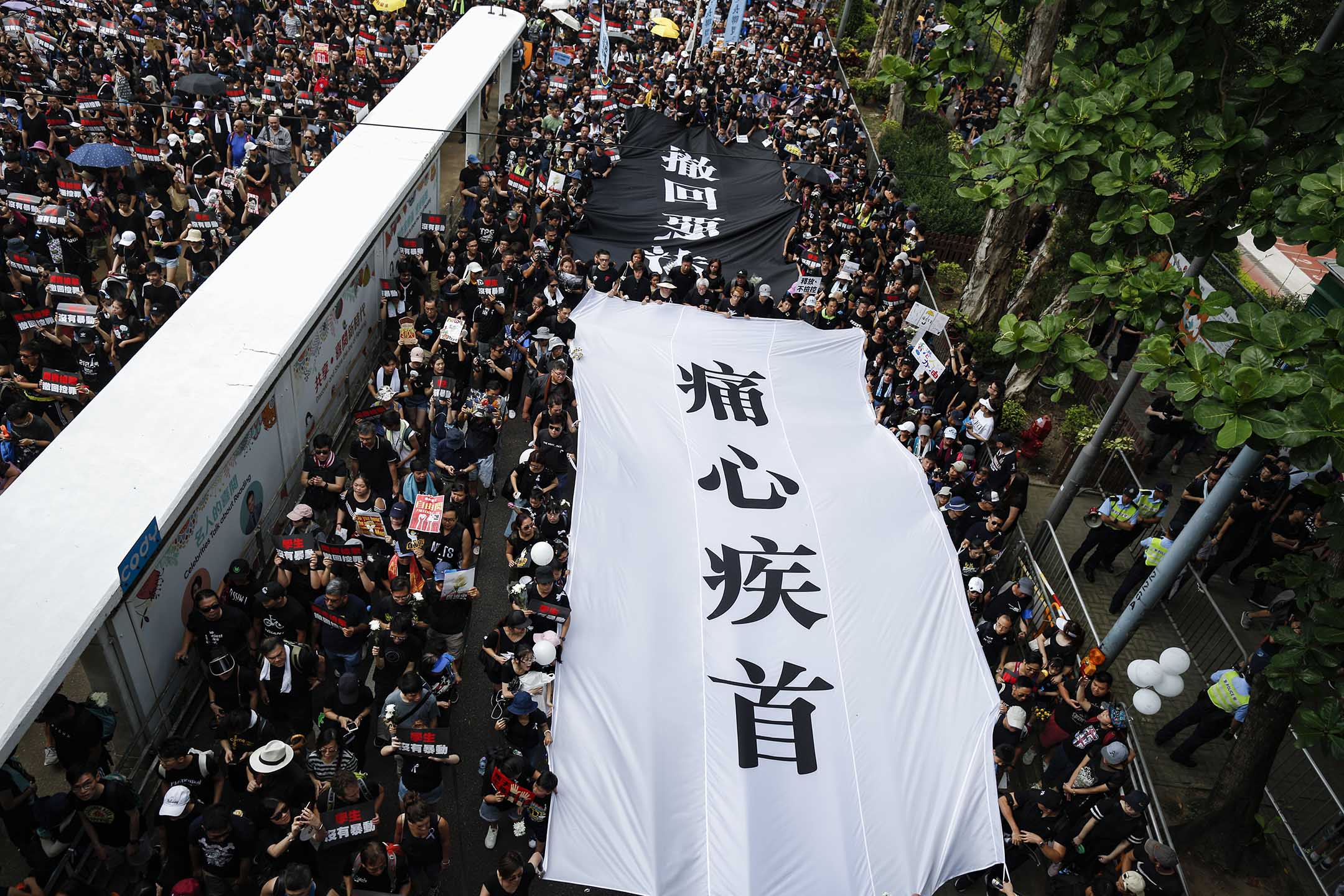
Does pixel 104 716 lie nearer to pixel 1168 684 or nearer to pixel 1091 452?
pixel 1168 684

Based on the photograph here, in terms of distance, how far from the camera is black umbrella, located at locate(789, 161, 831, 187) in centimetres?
1791

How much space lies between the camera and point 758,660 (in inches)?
319

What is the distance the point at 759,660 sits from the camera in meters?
8.11

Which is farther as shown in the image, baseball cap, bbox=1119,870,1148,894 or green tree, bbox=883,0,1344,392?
green tree, bbox=883,0,1344,392

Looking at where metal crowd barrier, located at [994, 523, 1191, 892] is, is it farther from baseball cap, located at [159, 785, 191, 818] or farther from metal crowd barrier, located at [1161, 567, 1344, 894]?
baseball cap, located at [159, 785, 191, 818]

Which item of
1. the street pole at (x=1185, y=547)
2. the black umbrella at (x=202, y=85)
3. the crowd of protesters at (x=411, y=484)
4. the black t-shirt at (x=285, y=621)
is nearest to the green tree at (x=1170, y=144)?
the street pole at (x=1185, y=547)

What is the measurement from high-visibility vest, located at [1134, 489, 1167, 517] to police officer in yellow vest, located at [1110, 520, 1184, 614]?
0.26 metres

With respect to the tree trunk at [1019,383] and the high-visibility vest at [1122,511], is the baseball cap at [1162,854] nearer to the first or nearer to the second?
the high-visibility vest at [1122,511]

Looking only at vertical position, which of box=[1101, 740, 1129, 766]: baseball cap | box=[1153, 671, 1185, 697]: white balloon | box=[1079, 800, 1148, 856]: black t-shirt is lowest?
box=[1079, 800, 1148, 856]: black t-shirt

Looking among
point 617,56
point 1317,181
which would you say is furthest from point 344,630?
point 617,56

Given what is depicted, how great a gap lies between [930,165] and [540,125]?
9.50 metres

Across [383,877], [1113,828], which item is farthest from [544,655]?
[1113,828]

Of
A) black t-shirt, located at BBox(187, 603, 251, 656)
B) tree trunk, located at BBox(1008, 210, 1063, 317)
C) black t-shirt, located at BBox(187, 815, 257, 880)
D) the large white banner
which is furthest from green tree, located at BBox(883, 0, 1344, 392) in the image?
black t-shirt, located at BBox(187, 603, 251, 656)

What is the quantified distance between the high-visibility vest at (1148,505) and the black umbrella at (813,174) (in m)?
9.97
